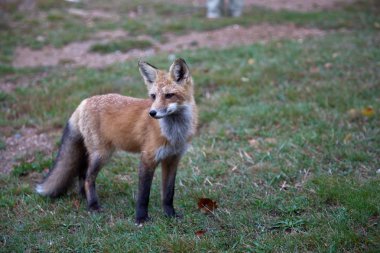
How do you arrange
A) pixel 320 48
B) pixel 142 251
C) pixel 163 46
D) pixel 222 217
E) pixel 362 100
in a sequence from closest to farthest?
1. pixel 142 251
2. pixel 222 217
3. pixel 362 100
4. pixel 320 48
5. pixel 163 46

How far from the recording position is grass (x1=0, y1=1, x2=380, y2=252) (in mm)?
4004

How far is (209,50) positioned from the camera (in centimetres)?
983

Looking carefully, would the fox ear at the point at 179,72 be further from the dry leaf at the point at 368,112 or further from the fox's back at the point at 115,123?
the dry leaf at the point at 368,112

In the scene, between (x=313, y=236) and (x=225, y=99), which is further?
(x=225, y=99)

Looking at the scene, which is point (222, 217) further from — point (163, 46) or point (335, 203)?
point (163, 46)

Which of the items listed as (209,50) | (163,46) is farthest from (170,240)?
(163,46)

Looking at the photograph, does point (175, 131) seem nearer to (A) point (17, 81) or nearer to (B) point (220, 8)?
(A) point (17, 81)

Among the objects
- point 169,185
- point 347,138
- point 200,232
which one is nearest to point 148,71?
point 169,185

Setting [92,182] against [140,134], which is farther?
[92,182]

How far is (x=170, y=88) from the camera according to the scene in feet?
13.8

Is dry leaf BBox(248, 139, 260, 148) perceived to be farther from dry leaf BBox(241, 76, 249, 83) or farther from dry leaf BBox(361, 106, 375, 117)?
dry leaf BBox(241, 76, 249, 83)

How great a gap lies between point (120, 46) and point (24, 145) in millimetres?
4484

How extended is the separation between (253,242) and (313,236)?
0.51 m

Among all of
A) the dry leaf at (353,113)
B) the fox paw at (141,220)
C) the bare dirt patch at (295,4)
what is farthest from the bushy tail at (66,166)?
the bare dirt patch at (295,4)
